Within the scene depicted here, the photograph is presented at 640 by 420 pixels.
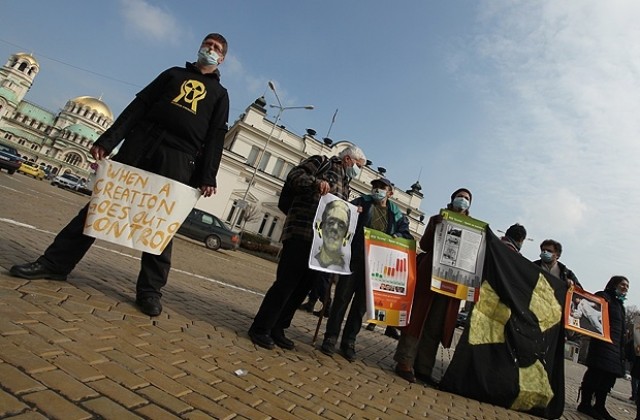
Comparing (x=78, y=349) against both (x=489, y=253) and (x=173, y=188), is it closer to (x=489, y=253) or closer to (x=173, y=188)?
(x=173, y=188)

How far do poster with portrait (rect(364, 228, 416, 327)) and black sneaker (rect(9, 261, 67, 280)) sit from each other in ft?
9.83

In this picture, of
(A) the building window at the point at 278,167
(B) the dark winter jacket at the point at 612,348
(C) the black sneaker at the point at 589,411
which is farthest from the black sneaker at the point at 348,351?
(A) the building window at the point at 278,167

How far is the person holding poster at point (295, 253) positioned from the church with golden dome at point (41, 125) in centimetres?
11210

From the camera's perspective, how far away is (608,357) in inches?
218

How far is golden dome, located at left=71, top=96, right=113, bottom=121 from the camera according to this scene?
11675 centimetres

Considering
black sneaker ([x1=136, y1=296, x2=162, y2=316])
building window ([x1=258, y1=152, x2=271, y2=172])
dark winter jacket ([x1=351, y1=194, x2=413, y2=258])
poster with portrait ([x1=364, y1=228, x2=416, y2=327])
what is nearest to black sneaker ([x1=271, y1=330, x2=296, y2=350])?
poster with portrait ([x1=364, y1=228, x2=416, y2=327])

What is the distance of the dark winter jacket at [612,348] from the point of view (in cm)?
552

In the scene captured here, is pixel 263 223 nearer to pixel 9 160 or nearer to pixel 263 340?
pixel 9 160

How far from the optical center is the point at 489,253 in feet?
14.8

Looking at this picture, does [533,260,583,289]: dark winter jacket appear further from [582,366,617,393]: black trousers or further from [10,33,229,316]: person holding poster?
[10,33,229,316]: person holding poster

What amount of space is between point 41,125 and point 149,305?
13762 centimetres

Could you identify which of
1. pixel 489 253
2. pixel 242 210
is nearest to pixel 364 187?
pixel 242 210

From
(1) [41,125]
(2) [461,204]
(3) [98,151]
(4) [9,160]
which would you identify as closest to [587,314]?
(2) [461,204]

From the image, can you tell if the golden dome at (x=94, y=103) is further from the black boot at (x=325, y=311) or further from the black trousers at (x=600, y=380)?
the black trousers at (x=600, y=380)
